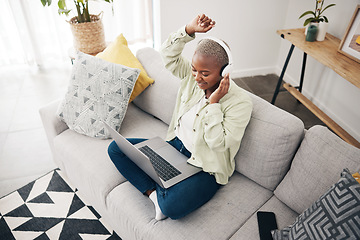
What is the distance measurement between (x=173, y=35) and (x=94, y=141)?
74 centimetres

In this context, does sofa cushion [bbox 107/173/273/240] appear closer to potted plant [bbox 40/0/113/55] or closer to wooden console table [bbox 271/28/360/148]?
wooden console table [bbox 271/28/360/148]

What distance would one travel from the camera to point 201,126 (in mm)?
1362

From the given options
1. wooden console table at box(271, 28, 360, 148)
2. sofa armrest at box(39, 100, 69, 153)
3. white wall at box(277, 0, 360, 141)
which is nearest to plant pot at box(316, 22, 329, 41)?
wooden console table at box(271, 28, 360, 148)

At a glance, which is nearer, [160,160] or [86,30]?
[160,160]

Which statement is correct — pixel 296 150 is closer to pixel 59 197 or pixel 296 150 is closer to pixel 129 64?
pixel 129 64

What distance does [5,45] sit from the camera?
3145mm

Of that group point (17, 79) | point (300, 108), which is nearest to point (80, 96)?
point (17, 79)

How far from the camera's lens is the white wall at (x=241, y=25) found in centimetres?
280

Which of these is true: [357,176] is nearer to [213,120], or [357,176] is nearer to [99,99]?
[213,120]

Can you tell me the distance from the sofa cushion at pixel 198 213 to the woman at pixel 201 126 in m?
0.04

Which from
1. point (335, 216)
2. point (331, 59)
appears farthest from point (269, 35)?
point (335, 216)

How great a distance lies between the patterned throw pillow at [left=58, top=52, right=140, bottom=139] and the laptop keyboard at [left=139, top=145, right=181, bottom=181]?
1.02 feet

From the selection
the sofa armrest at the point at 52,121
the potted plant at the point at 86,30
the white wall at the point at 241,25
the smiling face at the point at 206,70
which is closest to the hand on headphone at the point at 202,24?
the smiling face at the point at 206,70

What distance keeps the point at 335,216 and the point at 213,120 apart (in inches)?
21.9
